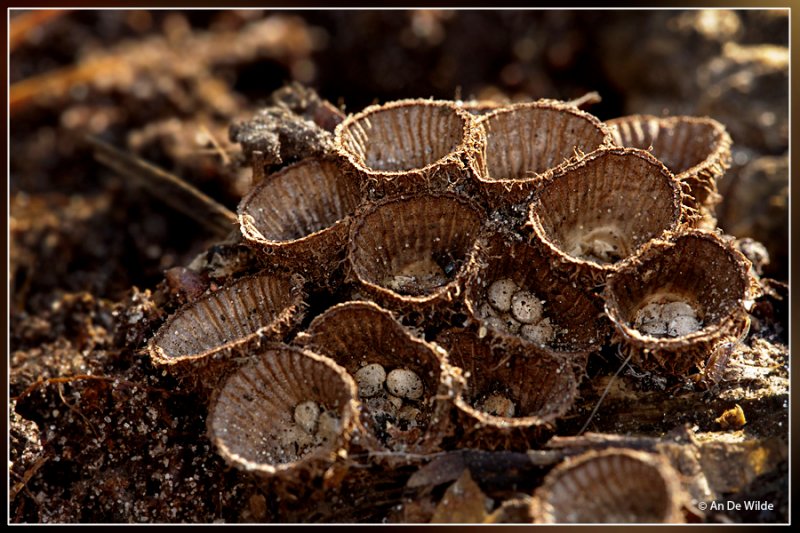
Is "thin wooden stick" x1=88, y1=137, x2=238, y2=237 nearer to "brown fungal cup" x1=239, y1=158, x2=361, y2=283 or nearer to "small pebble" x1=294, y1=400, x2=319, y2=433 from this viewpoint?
"brown fungal cup" x1=239, y1=158, x2=361, y2=283

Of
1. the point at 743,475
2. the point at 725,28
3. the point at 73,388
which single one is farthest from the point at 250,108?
the point at 743,475

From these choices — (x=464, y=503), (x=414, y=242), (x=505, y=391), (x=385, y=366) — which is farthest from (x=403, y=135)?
(x=464, y=503)

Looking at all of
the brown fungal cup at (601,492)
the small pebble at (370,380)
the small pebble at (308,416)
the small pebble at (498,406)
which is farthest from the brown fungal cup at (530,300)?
the small pebble at (308,416)

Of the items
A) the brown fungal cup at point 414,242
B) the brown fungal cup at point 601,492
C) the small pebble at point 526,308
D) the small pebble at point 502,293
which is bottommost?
the brown fungal cup at point 601,492

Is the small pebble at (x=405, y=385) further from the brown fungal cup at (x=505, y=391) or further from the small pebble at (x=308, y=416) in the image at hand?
the small pebble at (x=308, y=416)

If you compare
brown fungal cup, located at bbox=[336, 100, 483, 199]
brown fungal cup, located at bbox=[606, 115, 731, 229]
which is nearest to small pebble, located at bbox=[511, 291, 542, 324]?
brown fungal cup, located at bbox=[336, 100, 483, 199]

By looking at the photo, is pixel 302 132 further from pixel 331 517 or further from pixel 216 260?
pixel 331 517
